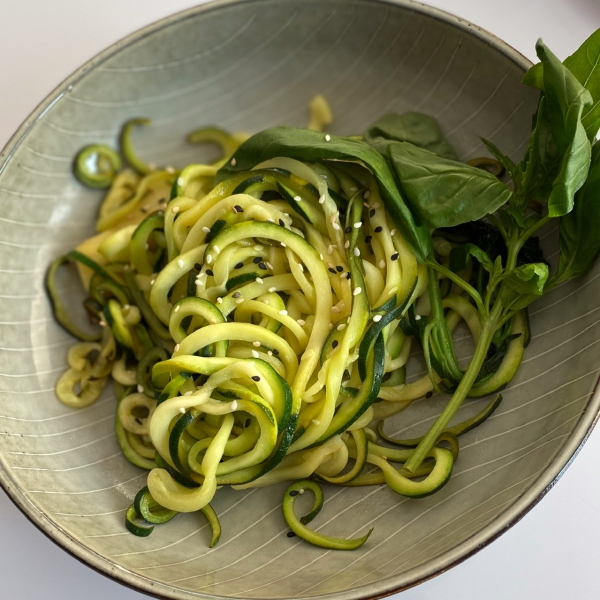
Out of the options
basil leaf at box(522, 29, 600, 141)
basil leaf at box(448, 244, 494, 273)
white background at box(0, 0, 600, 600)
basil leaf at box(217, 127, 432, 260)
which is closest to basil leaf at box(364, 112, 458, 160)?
basil leaf at box(217, 127, 432, 260)

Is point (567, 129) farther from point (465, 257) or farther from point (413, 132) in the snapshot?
point (413, 132)

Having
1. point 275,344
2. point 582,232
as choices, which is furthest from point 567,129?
point 275,344

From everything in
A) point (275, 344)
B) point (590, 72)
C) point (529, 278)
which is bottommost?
point (529, 278)

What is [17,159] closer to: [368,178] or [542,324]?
[368,178]

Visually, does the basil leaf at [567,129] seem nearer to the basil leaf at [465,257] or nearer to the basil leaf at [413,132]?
the basil leaf at [465,257]

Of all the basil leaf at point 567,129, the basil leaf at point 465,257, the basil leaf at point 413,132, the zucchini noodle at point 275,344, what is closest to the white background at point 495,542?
the zucchini noodle at point 275,344

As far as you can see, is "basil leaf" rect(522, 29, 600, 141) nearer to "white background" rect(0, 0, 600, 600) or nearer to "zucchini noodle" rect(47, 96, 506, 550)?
"zucchini noodle" rect(47, 96, 506, 550)
